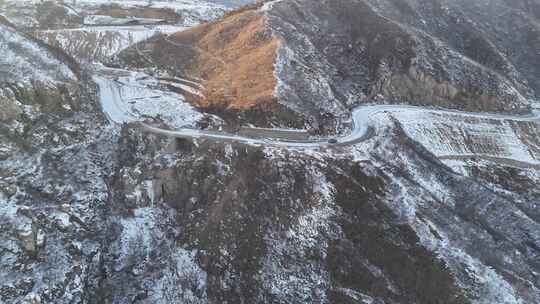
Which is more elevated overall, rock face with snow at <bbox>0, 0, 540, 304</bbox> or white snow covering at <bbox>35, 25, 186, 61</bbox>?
white snow covering at <bbox>35, 25, 186, 61</bbox>

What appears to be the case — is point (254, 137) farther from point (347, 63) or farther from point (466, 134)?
point (466, 134)

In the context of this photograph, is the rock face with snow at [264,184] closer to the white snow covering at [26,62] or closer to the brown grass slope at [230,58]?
the white snow covering at [26,62]

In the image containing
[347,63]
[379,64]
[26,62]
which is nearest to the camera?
[26,62]

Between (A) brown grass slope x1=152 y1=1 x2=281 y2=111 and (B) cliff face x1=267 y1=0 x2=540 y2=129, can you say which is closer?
(A) brown grass slope x1=152 y1=1 x2=281 y2=111

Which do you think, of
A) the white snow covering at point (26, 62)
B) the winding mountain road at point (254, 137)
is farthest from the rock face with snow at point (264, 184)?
the winding mountain road at point (254, 137)

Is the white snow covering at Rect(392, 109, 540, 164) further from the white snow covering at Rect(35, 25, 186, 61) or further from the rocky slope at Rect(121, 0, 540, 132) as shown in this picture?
the white snow covering at Rect(35, 25, 186, 61)

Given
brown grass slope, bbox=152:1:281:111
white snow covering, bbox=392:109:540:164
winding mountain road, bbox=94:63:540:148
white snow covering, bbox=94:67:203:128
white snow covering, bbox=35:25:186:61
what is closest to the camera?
winding mountain road, bbox=94:63:540:148

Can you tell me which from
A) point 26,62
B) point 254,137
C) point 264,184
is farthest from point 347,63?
point 26,62

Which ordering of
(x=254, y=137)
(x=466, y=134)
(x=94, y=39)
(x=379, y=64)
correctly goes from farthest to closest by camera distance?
1. (x=94, y=39)
2. (x=379, y=64)
3. (x=466, y=134)
4. (x=254, y=137)

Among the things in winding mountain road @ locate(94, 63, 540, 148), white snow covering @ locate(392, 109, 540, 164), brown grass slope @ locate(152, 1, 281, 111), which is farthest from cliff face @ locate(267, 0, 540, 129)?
white snow covering @ locate(392, 109, 540, 164)
